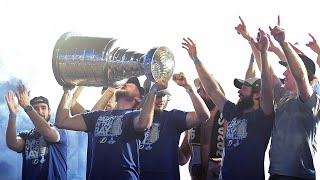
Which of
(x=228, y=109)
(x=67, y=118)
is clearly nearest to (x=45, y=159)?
(x=67, y=118)

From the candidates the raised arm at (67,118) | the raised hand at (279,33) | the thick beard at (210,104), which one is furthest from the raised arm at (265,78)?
the raised arm at (67,118)

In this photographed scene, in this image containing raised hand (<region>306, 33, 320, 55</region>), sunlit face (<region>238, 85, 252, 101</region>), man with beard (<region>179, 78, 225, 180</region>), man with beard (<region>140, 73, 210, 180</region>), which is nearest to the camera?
raised hand (<region>306, 33, 320, 55</region>)

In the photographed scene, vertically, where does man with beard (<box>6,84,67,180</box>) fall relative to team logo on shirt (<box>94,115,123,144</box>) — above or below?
below

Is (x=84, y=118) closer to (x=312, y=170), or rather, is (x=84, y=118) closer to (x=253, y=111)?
(x=253, y=111)

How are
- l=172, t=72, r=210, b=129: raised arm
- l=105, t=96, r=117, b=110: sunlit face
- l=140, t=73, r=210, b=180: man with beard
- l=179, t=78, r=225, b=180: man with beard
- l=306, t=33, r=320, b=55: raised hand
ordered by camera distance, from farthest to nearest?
1. l=105, t=96, r=117, b=110: sunlit face
2. l=179, t=78, r=225, b=180: man with beard
3. l=140, t=73, r=210, b=180: man with beard
4. l=172, t=72, r=210, b=129: raised arm
5. l=306, t=33, r=320, b=55: raised hand

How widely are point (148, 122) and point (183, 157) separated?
710mm

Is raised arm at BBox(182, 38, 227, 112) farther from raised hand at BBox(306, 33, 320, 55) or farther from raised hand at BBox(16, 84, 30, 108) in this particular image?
raised hand at BBox(16, 84, 30, 108)

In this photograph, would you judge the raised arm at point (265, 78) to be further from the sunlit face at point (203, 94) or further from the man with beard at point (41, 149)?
the man with beard at point (41, 149)

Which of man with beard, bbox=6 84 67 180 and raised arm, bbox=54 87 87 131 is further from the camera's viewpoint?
man with beard, bbox=6 84 67 180

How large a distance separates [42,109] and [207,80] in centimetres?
136

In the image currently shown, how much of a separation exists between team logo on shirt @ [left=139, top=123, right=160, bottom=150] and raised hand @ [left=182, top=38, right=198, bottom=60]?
0.42 meters

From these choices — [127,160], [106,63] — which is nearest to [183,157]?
[127,160]

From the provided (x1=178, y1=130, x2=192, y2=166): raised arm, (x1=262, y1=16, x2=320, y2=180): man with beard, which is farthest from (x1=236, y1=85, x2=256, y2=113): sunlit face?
(x1=178, y1=130, x2=192, y2=166): raised arm

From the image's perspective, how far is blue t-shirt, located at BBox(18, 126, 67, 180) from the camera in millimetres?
3791
